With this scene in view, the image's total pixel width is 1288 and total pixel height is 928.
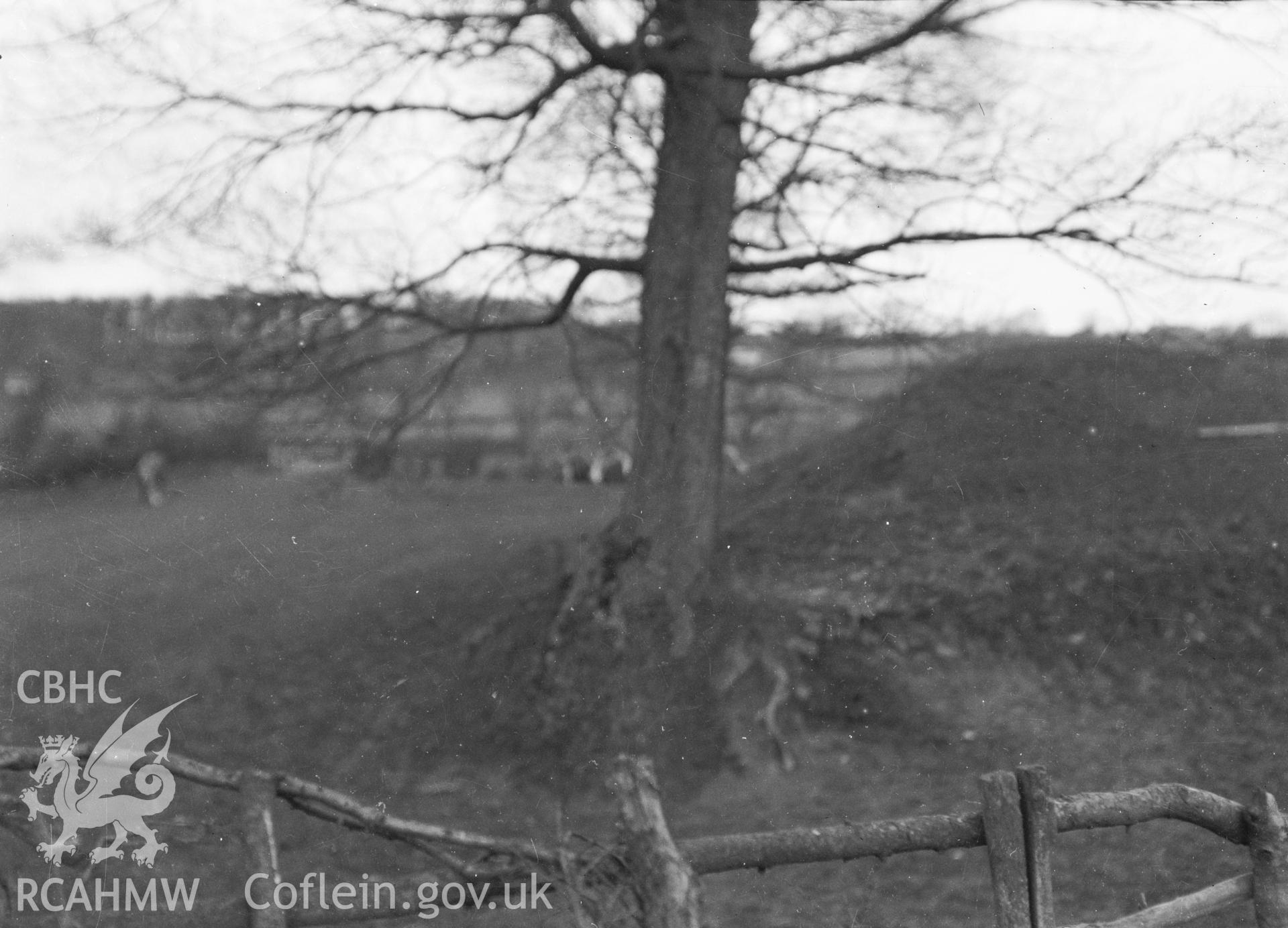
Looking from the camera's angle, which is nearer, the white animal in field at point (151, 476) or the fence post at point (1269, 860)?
the white animal in field at point (151, 476)

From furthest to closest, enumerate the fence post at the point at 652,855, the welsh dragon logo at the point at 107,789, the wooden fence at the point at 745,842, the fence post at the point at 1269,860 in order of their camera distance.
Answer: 1. the fence post at the point at 1269,860
2. the welsh dragon logo at the point at 107,789
3. the wooden fence at the point at 745,842
4. the fence post at the point at 652,855

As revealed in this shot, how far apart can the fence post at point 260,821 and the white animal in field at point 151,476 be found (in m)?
0.58

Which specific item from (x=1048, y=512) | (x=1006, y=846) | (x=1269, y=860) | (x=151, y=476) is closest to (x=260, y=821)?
(x=151, y=476)

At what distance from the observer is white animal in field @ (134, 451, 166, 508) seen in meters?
2.03

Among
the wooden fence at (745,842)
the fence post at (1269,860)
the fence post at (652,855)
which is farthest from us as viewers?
the fence post at (1269,860)

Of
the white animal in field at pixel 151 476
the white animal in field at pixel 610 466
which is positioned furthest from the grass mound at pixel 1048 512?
the white animal in field at pixel 151 476

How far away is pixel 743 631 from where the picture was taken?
214 cm

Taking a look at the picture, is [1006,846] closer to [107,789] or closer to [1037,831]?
[1037,831]

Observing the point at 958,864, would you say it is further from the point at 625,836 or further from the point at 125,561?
the point at 125,561

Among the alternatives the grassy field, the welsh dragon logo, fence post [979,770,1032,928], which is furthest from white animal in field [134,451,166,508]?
fence post [979,770,1032,928]

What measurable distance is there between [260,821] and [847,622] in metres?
1.26

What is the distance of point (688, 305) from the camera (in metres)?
2.09

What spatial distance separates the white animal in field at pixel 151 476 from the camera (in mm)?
2027

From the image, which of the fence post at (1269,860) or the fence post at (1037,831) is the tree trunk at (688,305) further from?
the fence post at (1269,860)
